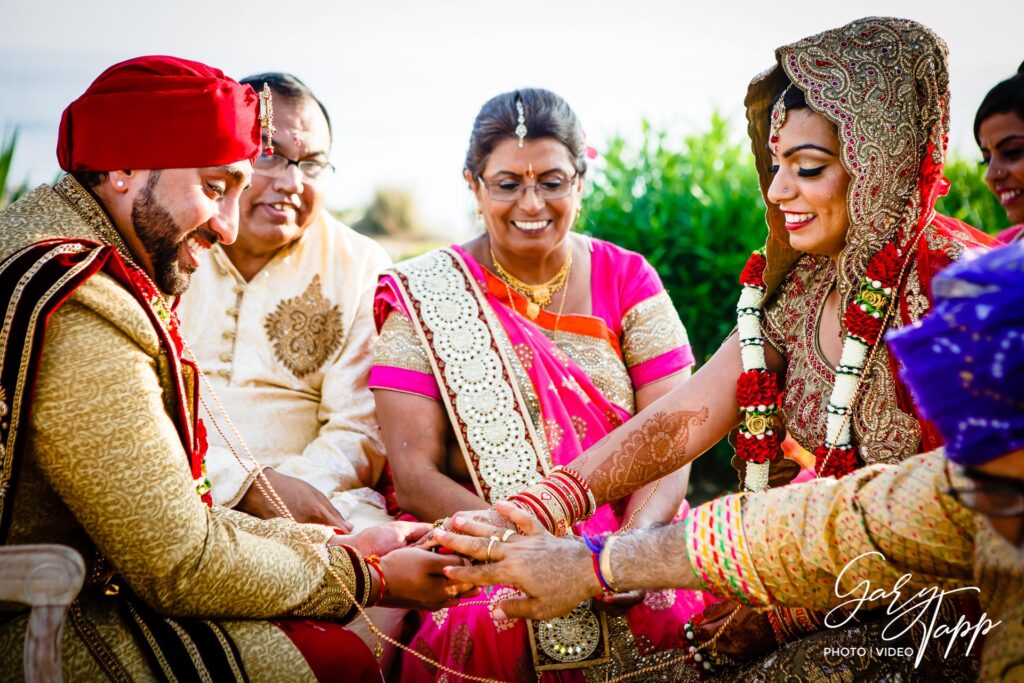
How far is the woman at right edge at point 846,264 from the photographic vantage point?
3078 mm

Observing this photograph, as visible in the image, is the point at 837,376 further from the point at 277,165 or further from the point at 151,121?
the point at 277,165

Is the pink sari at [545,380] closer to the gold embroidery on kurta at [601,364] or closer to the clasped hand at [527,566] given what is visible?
the gold embroidery on kurta at [601,364]

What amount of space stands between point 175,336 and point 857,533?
1.90 m

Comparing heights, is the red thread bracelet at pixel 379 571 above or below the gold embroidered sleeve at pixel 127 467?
below

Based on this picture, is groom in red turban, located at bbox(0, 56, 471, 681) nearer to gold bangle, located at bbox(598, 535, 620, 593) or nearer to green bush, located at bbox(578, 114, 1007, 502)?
gold bangle, located at bbox(598, 535, 620, 593)

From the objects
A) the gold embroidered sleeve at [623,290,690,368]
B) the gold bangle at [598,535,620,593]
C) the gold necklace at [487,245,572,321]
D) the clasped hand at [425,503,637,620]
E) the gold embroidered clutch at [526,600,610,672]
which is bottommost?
the gold embroidered clutch at [526,600,610,672]

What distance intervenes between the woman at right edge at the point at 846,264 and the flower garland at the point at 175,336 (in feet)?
2.95

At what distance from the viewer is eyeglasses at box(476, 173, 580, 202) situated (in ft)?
14.3

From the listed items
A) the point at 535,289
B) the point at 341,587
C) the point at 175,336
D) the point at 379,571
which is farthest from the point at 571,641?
the point at 175,336

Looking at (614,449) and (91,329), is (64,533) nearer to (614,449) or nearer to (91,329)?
(91,329)

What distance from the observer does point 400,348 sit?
4.16m

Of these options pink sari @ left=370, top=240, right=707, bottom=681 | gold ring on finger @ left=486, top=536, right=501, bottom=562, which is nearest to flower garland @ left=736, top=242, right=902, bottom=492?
pink sari @ left=370, top=240, right=707, bottom=681

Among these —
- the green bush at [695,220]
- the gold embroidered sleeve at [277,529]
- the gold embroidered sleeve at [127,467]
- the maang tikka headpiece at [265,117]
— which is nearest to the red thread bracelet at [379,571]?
the gold embroidered sleeve at [277,529]

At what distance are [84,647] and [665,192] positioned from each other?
5.13m
